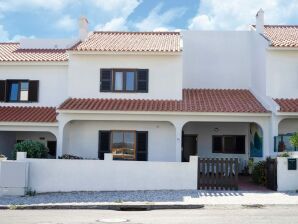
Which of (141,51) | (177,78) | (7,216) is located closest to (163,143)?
(177,78)

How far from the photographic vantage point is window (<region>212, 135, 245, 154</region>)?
894 inches

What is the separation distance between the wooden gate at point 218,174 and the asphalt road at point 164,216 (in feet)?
11.3

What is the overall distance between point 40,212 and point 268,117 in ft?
36.7

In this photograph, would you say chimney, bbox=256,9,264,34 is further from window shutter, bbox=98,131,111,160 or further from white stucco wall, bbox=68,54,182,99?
window shutter, bbox=98,131,111,160

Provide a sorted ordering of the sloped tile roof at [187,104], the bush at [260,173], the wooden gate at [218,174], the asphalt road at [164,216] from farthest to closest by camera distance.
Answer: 1. the sloped tile roof at [187,104]
2. the bush at [260,173]
3. the wooden gate at [218,174]
4. the asphalt road at [164,216]

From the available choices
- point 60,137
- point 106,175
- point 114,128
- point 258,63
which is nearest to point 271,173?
point 106,175

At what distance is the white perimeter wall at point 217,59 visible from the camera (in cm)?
2361

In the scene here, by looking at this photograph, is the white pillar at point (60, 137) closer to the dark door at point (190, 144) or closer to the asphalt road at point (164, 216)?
the asphalt road at point (164, 216)

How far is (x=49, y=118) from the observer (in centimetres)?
2020

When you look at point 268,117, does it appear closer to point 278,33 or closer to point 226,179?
point 226,179

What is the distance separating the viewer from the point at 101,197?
48.8 ft

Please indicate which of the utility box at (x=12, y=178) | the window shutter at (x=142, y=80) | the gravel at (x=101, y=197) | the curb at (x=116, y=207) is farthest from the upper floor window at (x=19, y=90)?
the curb at (x=116, y=207)

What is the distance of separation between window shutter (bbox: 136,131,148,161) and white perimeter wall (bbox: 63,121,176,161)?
16cm

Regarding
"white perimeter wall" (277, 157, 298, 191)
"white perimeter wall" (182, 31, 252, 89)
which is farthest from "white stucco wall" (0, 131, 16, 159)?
"white perimeter wall" (277, 157, 298, 191)
